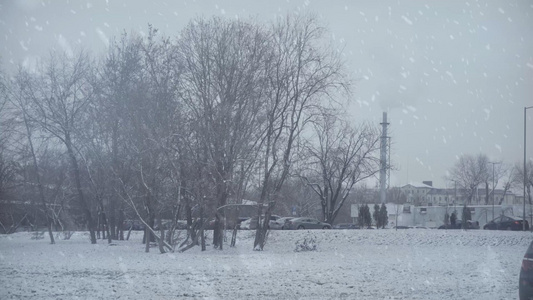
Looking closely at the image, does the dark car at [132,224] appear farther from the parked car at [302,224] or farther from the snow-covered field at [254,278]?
the snow-covered field at [254,278]

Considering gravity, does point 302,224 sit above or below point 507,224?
below

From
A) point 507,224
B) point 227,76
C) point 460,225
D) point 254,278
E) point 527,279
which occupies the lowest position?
point 254,278

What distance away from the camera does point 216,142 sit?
24828 millimetres

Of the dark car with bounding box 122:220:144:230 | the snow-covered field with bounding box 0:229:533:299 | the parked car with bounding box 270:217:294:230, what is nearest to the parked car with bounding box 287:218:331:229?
the parked car with bounding box 270:217:294:230

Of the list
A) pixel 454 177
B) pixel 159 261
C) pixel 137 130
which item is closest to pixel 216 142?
pixel 137 130

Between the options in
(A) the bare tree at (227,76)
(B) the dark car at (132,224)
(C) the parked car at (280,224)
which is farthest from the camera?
(C) the parked car at (280,224)

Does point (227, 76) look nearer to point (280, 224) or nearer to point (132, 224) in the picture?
point (132, 224)

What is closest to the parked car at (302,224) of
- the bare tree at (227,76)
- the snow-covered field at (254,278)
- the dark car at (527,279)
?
the bare tree at (227,76)

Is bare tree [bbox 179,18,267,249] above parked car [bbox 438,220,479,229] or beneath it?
above

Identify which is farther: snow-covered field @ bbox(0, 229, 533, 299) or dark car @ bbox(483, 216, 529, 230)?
dark car @ bbox(483, 216, 529, 230)

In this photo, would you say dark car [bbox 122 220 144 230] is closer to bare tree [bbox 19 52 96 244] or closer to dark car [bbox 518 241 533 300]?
bare tree [bbox 19 52 96 244]

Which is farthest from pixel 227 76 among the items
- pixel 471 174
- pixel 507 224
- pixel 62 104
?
pixel 471 174

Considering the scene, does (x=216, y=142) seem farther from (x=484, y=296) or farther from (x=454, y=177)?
(x=454, y=177)

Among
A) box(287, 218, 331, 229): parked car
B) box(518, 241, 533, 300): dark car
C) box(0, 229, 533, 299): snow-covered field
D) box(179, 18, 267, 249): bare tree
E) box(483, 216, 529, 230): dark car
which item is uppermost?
box(179, 18, 267, 249): bare tree
